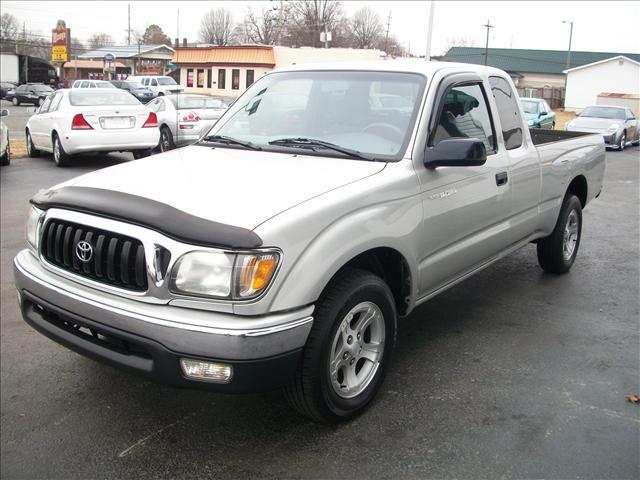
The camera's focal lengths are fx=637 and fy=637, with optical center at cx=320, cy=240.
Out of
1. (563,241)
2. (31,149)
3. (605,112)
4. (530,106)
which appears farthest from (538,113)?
(563,241)

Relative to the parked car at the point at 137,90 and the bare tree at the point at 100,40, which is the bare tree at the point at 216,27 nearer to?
the bare tree at the point at 100,40

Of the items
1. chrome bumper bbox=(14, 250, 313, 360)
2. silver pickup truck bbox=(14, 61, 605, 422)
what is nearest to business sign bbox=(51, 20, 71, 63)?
silver pickup truck bbox=(14, 61, 605, 422)

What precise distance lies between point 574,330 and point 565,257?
58.4 inches

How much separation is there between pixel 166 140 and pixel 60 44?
176 ft

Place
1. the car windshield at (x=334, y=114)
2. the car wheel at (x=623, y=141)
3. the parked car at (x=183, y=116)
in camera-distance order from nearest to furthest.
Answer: the car windshield at (x=334, y=114) → the parked car at (x=183, y=116) → the car wheel at (x=623, y=141)

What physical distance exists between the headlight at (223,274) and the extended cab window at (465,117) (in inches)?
63.5

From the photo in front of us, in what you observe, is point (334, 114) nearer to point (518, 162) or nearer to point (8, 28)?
point (518, 162)

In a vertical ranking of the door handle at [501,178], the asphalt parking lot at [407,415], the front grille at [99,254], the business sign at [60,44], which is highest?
the business sign at [60,44]

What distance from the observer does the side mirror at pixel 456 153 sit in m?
3.53

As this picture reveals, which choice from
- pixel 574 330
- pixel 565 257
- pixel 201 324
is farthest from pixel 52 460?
pixel 565 257

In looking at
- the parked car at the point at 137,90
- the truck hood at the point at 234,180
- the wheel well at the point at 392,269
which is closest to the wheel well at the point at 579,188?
the wheel well at the point at 392,269

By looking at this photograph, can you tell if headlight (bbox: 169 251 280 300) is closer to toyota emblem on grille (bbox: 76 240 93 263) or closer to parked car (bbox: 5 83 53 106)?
toyota emblem on grille (bbox: 76 240 93 263)

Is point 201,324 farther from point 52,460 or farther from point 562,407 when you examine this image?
point 562,407

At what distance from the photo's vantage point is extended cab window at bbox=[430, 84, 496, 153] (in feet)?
13.1
